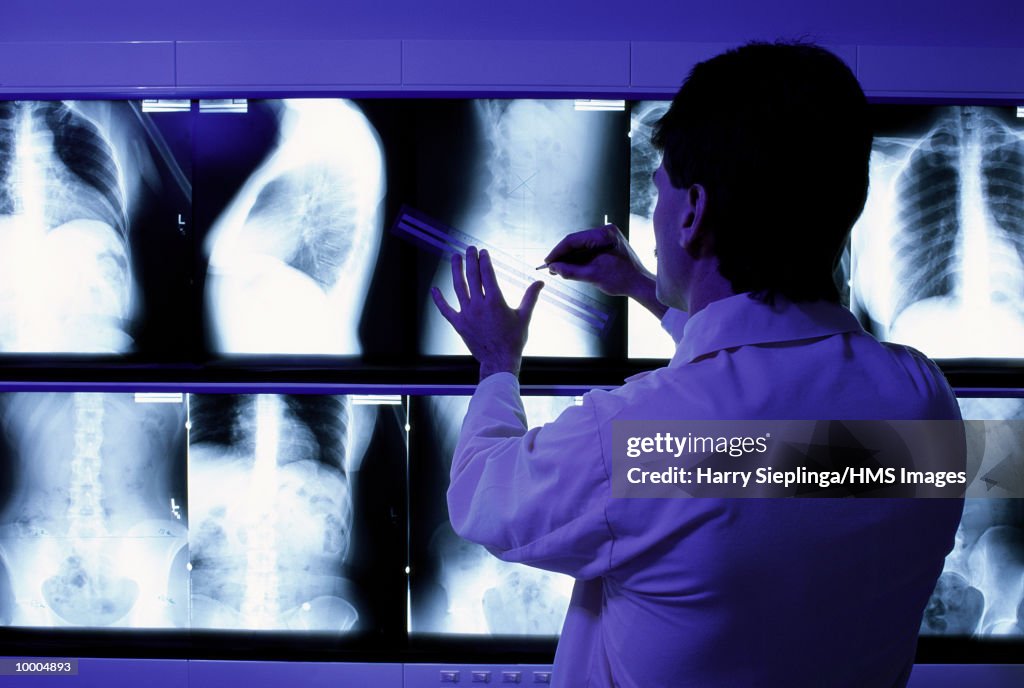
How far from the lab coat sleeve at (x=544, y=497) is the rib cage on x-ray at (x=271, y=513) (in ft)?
2.68

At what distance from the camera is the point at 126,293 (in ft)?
4.83

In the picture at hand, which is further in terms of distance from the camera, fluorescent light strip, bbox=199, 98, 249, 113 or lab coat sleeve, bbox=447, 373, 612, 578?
fluorescent light strip, bbox=199, 98, 249, 113

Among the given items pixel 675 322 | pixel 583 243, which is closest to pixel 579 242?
pixel 583 243

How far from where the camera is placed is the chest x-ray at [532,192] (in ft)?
4.79

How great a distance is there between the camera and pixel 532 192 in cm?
148

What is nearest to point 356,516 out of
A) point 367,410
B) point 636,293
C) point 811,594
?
point 367,410

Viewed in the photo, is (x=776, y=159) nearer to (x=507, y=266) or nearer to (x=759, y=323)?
(x=759, y=323)

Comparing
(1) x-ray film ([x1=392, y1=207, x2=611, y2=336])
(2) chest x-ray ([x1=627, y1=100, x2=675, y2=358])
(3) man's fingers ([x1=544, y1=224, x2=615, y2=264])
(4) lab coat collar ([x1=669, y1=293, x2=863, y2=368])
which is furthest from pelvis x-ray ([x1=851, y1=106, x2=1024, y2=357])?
(4) lab coat collar ([x1=669, y1=293, x2=863, y2=368])

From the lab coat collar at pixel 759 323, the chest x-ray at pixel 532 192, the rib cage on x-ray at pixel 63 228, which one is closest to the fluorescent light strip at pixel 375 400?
the chest x-ray at pixel 532 192

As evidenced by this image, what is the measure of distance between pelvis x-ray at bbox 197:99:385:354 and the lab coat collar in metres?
0.89

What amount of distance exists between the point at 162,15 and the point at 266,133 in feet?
1.58

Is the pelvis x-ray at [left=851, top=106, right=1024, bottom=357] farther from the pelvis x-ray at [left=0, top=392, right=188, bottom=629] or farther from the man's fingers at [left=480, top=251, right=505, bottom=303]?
the pelvis x-ray at [left=0, top=392, right=188, bottom=629]

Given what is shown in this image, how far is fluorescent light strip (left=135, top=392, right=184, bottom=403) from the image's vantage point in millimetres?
1485

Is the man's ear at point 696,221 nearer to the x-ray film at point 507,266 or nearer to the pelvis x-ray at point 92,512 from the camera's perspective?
the x-ray film at point 507,266
